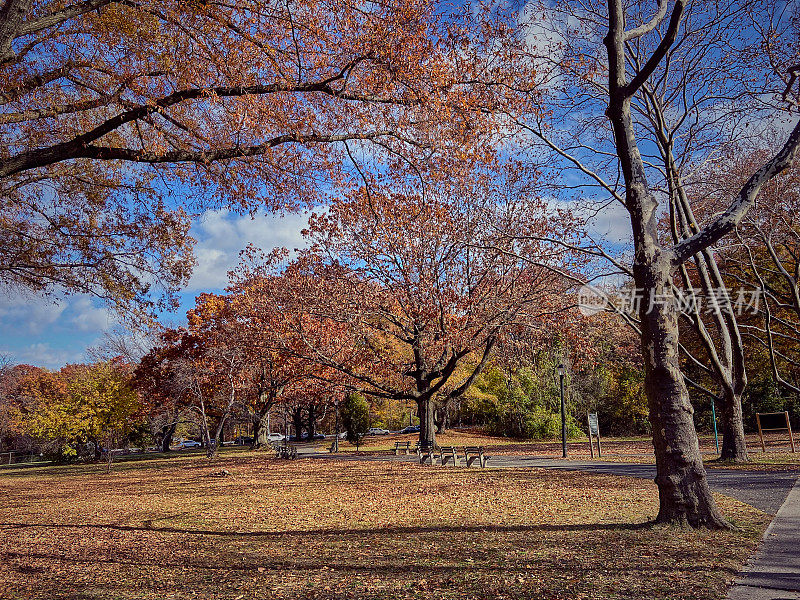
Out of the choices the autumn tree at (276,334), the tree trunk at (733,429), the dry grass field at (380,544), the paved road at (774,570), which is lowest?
the dry grass field at (380,544)

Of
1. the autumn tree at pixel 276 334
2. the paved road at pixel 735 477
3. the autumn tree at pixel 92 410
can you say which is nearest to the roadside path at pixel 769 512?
the paved road at pixel 735 477

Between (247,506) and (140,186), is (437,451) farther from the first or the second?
(140,186)

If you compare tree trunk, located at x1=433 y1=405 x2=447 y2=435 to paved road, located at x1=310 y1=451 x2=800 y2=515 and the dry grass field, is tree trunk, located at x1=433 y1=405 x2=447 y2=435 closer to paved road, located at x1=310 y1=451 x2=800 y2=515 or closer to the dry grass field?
paved road, located at x1=310 y1=451 x2=800 y2=515

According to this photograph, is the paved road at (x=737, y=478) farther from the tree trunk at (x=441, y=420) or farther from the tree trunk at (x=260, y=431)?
the tree trunk at (x=441, y=420)

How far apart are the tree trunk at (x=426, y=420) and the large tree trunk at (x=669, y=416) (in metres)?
13.3

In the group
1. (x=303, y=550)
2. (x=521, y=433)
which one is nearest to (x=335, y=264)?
(x=303, y=550)

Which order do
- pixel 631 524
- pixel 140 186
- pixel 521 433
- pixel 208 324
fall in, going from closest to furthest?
pixel 631 524 < pixel 140 186 < pixel 208 324 < pixel 521 433

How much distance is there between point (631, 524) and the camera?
265 inches

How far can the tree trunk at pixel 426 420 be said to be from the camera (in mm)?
19555

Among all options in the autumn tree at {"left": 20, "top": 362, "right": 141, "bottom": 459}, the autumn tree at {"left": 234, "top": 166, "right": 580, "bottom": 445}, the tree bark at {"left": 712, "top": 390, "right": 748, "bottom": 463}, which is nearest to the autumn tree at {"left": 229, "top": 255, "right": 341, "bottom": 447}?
the autumn tree at {"left": 234, "top": 166, "right": 580, "bottom": 445}

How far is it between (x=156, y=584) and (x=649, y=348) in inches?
242

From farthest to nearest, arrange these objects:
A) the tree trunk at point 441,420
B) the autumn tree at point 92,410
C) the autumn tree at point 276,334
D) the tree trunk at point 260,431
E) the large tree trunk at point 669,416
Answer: the tree trunk at point 441,420 < the tree trunk at point 260,431 < the autumn tree at point 92,410 < the autumn tree at point 276,334 < the large tree trunk at point 669,416

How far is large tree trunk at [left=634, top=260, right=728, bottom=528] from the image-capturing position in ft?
20.2

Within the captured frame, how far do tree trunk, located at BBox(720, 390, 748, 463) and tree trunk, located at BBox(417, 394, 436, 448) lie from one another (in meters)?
9.36
